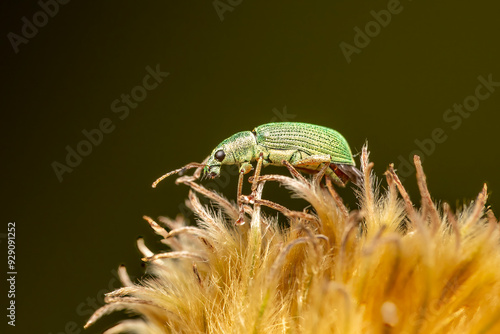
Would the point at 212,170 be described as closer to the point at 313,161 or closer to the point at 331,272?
the point at 313,161

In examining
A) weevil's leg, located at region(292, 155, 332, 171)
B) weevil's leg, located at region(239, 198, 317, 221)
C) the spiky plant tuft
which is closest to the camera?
the spiky plant tuft

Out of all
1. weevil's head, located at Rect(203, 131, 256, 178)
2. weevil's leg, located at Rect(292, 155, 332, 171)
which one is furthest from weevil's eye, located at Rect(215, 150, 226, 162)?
weevil's leg, located at Rect(292, 155, 332, 171)

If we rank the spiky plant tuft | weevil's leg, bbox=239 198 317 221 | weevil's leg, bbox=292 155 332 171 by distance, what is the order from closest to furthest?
the spiky plant tuft
weevil's leg, bbox=239 198 317 221
weevil's leg, bbox=292 155 332 171

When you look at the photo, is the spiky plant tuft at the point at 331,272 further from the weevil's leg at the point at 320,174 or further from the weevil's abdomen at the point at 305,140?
the weevil's abdomen at the point at 305,140

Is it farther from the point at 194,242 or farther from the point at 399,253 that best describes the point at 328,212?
the point at 194,242

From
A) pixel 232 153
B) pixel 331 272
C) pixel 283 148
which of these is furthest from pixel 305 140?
pixel 331 272

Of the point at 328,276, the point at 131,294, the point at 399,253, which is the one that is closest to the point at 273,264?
the point at 328,276

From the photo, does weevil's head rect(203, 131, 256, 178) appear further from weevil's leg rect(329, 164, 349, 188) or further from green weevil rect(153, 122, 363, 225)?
weevil's leg rect(329, 164, 349, 188)

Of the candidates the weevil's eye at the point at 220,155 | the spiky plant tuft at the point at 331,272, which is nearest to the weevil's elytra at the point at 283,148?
the weevil's eye at the point at 220,155
